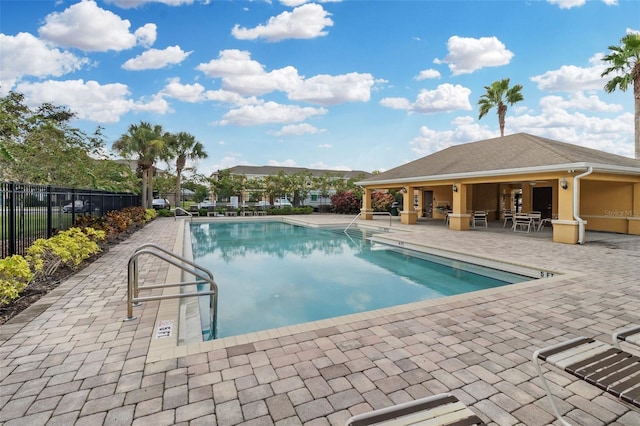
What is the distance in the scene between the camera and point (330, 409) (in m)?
2.52

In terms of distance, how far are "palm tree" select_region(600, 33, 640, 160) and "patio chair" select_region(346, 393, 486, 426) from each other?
2448cm

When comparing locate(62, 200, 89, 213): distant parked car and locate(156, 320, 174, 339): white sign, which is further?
locate(62, 200, 89, 213): distant parked car

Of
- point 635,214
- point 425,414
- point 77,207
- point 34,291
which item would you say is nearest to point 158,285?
point 34,291

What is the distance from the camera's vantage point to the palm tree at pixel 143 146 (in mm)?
22703

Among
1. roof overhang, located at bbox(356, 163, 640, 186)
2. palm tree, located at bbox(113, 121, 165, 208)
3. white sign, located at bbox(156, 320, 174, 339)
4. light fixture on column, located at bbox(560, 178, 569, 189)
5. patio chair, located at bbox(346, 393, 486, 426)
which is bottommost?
white sign, located at bbox(156, 320, 174, 339)

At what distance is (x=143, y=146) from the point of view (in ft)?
75.2

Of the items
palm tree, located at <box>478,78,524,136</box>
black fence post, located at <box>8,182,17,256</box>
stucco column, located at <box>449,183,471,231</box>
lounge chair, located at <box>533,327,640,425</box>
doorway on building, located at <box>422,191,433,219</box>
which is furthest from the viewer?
palm tree, located at <box>478,78,524,136</box>

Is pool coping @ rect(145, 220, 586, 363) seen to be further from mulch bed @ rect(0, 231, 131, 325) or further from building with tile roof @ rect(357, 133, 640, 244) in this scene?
building with tile roof @ rect(357, 133, 640, 244)

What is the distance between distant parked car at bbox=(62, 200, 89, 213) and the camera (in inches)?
390

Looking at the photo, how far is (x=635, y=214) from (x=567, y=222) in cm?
487

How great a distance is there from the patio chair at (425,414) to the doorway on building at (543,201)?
18.6 metres

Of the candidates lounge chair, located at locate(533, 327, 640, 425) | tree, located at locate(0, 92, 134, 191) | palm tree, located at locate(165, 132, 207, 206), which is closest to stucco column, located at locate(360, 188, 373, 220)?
palm tree, located at locate(165, 132, 207, 206)

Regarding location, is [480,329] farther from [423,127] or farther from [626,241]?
[423,127]

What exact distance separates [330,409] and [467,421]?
3.61 feet
